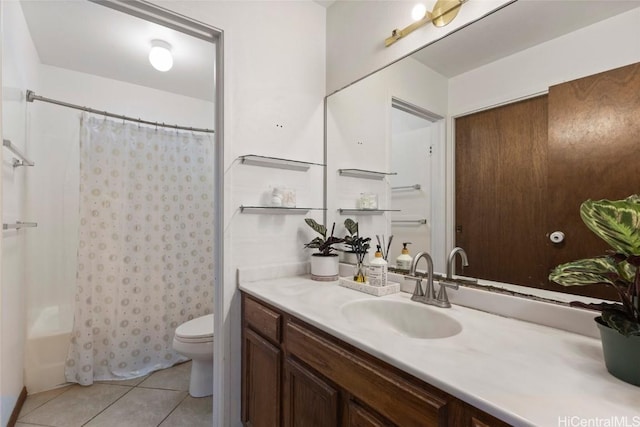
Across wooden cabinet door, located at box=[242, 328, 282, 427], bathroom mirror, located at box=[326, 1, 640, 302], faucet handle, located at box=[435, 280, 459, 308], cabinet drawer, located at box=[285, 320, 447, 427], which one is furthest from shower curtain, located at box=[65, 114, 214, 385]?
faucet handle, located at box=[435, 280, 459, 308]

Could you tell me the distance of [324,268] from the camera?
1.61 metres

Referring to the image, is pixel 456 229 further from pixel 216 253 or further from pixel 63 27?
pixel 63 27

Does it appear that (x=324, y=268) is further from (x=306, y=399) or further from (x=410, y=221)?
(x=306, y=399)

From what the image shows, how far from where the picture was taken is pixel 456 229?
1.25 metres

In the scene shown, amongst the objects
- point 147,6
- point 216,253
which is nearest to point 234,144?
point 216,253

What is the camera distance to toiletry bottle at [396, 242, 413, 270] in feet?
4.80

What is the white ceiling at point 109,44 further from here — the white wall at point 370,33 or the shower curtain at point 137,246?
the white wall at point 370,33

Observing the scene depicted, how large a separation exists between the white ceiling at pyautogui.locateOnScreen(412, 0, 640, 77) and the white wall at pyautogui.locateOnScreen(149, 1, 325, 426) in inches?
30.0

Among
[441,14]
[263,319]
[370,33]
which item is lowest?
[263,319]

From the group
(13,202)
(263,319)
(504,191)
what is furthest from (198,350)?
(504,191)

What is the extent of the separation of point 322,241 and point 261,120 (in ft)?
2.54

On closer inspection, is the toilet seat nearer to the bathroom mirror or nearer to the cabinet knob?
the bathroom mirror

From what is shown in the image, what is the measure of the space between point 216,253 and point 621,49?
1731 mm

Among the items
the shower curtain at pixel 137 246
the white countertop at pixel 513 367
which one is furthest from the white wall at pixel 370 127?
the shower curtain at pixel 137 246
